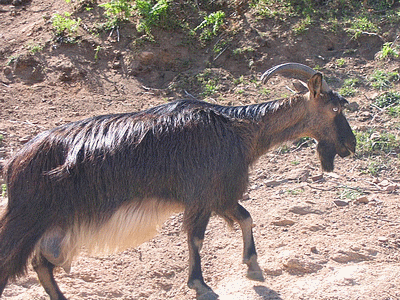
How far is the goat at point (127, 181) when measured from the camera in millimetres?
4379

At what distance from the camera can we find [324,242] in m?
5.38

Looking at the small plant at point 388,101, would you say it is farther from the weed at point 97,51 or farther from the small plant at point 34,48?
the small plant at point 34,48

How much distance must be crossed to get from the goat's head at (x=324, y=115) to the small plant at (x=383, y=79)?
2.57 meters

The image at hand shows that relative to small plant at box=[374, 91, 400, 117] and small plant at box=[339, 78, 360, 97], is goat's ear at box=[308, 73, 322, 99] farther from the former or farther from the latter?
small plant at box=[339, 78, 360, 97]

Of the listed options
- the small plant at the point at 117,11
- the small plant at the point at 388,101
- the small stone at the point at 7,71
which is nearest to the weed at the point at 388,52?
the small plant at the point at 388,101

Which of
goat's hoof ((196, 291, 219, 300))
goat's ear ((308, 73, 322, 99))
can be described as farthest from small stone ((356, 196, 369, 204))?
goat's hoof ((196, 291, 219, 300))

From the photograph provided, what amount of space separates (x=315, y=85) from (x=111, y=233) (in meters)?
2.32

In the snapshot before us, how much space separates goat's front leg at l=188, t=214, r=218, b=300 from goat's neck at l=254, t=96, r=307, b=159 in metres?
0.90

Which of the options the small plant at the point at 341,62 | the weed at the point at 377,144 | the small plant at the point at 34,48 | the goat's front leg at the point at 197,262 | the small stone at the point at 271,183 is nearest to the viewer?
the goat's front leg at the point at 197,262

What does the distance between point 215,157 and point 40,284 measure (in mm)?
1909

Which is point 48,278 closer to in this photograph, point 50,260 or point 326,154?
point 50,260

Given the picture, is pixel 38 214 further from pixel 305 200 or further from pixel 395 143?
pixel 395 143

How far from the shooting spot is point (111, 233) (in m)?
4.72

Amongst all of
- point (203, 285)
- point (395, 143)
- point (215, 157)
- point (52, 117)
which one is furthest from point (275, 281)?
point (52, 117)
